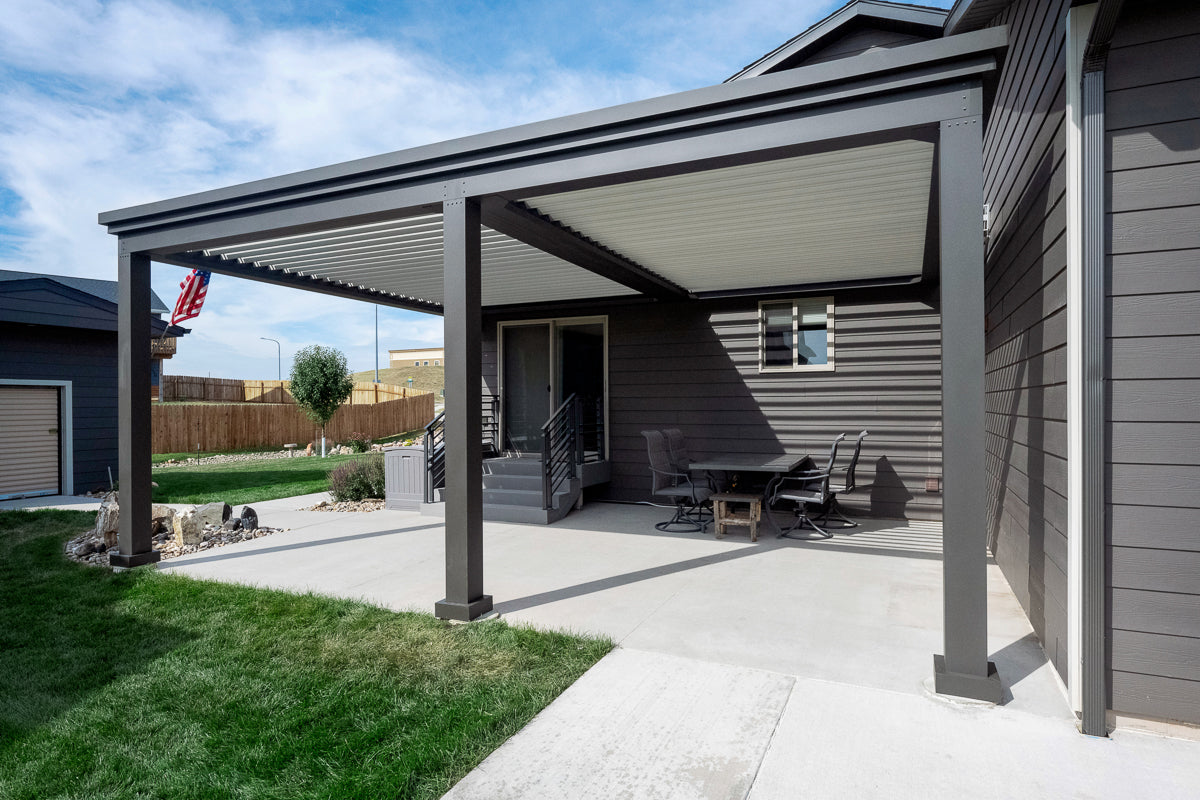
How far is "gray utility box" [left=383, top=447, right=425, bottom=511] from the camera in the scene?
7.23 metres

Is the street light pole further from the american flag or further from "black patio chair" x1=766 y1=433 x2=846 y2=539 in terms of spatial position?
"black patio chair" x1=766 y1=433 x2=846 y2=539

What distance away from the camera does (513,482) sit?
22.8 feet

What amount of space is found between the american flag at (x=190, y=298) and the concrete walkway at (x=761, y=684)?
1417 centimetres

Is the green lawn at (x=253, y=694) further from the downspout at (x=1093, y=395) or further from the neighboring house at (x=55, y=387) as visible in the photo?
the neighboring house at (x=55, y=387)

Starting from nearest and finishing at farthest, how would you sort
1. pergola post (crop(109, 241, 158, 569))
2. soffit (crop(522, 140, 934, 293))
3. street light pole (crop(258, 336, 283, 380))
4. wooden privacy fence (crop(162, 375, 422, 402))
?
1. soffit (crop(522, 140, 934, 293))
2. pergola post (crop(109, 241, 158, 569))
3. wooden privacy fence (crop(162, 375, 422, 402))
4. street light pole (crop(258, 336, 283, 380))

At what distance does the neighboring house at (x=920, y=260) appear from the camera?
220 cm

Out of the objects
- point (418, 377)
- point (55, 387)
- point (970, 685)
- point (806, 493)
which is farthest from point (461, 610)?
point (418, 377)

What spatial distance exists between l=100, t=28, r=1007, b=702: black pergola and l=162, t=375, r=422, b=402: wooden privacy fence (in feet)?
58.7

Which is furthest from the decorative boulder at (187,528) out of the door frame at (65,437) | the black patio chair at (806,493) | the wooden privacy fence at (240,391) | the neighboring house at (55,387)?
the wooden privacy fence at (240,391)

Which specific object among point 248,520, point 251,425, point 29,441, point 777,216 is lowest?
point 248,520

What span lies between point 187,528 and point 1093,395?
654cm

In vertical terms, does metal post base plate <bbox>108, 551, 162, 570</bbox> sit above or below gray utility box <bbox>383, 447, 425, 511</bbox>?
below

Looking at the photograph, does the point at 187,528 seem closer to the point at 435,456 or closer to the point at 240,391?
the point at 435,456

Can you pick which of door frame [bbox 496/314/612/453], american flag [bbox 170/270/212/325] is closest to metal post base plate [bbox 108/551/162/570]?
door frame [bbox 496/314/612/453]
